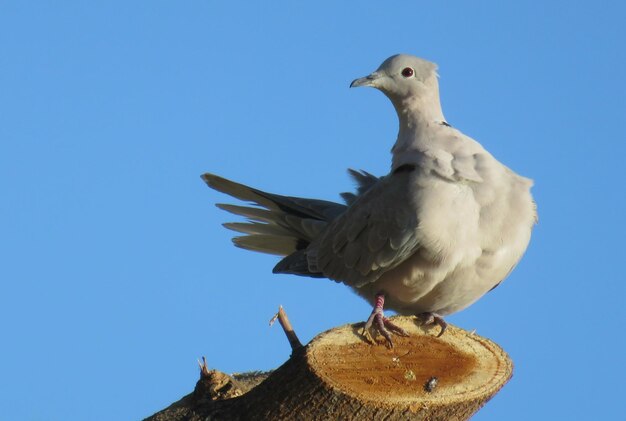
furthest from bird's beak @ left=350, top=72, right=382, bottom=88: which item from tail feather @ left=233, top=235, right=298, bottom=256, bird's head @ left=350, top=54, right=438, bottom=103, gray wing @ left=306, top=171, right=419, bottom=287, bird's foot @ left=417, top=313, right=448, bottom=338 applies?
bird's foot @ left=417, top=313, right=448, bottom=338

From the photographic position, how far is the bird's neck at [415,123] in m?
4.98

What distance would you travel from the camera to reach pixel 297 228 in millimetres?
5879

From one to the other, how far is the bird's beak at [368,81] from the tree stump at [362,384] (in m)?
1.54

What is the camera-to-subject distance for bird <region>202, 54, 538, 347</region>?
4.63 meters

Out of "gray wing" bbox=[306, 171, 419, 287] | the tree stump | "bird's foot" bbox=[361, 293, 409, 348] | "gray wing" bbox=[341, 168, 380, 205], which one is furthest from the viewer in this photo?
"gray wing" bbox=[341, 168, 380, 205]

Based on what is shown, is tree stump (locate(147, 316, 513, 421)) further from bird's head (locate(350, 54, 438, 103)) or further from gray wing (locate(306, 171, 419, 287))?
bird's head (locate(350, 54, 438, 103))

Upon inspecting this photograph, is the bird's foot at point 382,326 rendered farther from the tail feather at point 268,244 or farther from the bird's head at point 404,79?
the tail feather at point 268,244

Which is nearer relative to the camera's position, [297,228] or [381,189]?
[381,189]

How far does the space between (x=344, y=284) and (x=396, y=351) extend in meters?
1.07

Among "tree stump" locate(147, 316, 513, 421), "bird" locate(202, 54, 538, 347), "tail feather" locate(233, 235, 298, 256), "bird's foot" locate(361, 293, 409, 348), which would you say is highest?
"tail feather" locate(233, 235, 298, 256)

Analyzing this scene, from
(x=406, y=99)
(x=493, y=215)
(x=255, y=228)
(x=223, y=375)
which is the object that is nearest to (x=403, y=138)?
(x=406, y=99)

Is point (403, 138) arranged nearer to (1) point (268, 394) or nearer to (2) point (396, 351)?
(2) point (396, 351)

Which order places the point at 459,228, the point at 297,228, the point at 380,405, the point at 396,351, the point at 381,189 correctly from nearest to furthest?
the point at 380,405
the point at 396,351
the point at 459,228
the point at 381,189
the point at 297,228

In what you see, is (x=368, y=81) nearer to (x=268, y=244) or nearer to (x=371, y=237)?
(x=371, y=237)
